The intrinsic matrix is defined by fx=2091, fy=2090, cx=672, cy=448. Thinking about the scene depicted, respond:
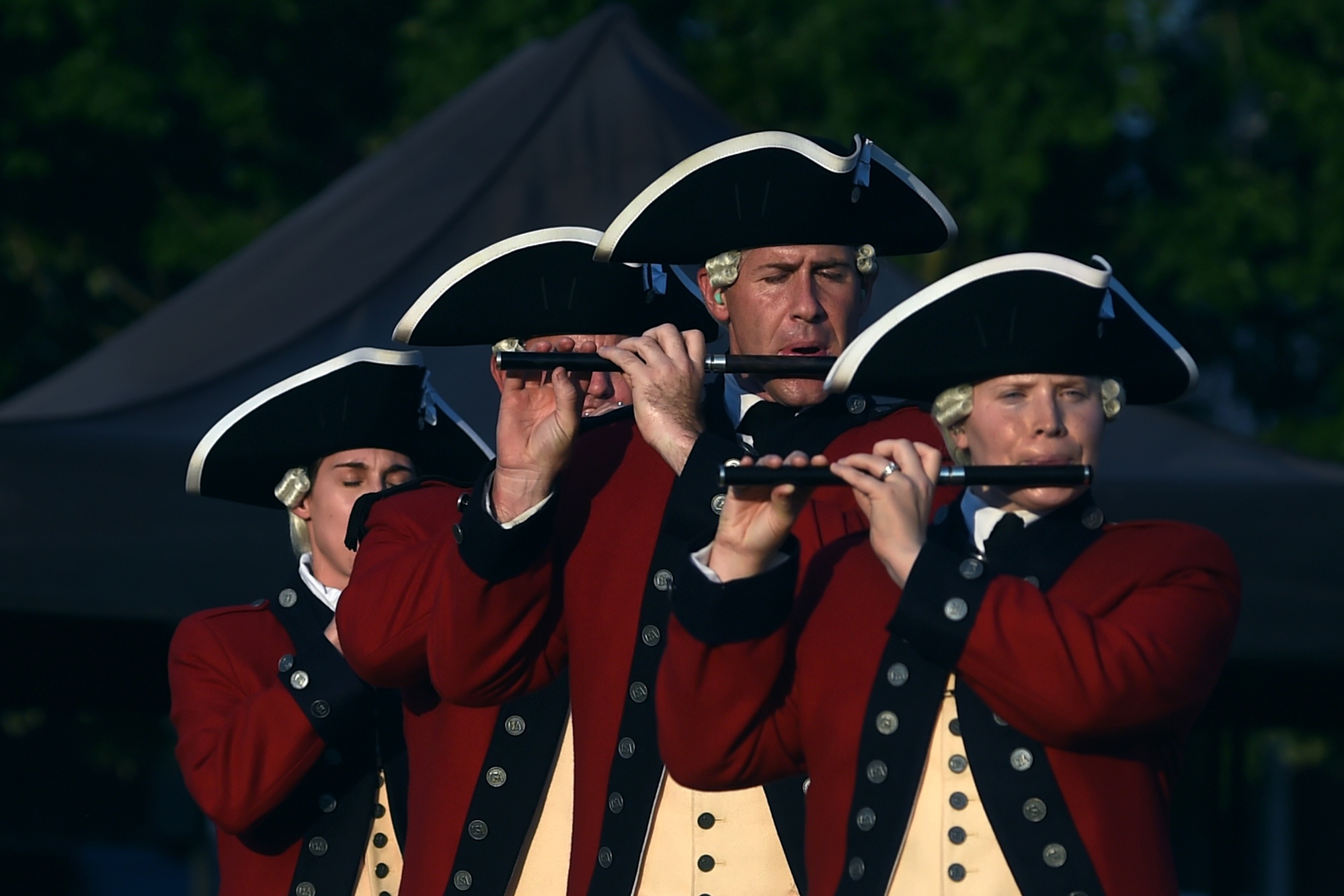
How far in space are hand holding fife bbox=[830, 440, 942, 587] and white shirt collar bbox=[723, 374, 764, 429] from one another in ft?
2.55

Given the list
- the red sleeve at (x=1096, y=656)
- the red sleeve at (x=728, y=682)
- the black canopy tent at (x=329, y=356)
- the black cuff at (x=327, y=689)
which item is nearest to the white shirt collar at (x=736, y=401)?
the red sleeve at (x=728, y=682)

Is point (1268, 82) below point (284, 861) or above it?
above

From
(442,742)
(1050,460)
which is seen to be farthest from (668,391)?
(442,742)

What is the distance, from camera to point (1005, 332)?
9.96 ft

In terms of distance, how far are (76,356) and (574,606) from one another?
29.2ft

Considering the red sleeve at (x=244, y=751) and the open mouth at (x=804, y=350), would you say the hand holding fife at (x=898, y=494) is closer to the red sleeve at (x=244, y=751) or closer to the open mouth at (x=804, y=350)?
the open mouth at (x=804, y=350)

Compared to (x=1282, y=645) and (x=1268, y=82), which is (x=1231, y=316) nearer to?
(x=1268, y=82)

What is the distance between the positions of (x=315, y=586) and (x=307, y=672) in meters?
0.31

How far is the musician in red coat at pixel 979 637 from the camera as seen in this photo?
287 cm

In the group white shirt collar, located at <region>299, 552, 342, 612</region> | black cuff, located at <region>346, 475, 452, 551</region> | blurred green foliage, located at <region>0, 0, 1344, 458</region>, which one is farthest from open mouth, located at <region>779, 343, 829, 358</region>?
blurred green foliage, located at <region>0, 0, 1344, 458</region>

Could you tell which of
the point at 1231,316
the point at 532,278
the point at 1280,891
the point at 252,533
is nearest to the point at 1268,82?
the point at 1231,316

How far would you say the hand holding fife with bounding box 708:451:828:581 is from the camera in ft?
9.66

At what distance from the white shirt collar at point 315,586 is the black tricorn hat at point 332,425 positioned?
0.22 meters

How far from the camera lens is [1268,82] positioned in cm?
1148
